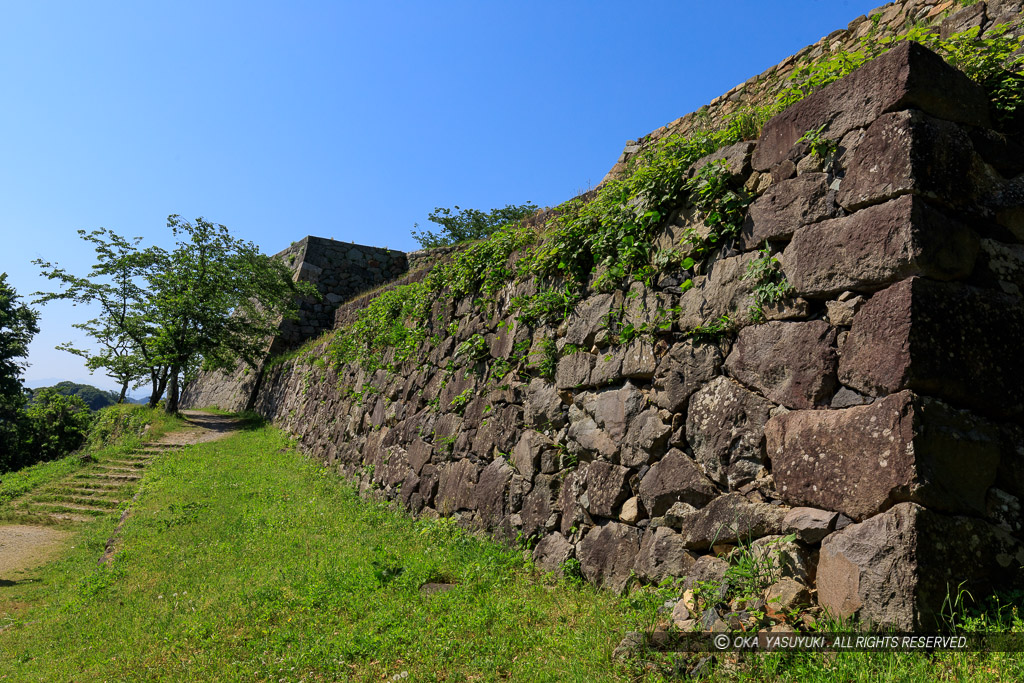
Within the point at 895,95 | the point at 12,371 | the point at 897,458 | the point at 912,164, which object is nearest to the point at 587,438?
the point at 897,458

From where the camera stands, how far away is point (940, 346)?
3.03 m

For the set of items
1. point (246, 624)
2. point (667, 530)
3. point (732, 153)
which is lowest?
point (246, 624)

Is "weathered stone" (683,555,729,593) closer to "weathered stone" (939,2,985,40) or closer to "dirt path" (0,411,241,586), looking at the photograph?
"weathered stone" (939,2,985,40)

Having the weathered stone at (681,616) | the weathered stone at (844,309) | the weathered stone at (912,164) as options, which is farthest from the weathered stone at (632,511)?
the weathered stone at (912,164)

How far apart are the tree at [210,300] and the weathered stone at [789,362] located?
1882 cm

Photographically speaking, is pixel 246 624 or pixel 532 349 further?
pixel 532 349

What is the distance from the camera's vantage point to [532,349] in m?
6.31

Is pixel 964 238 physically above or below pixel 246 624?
above

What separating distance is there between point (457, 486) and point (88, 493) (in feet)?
30.3

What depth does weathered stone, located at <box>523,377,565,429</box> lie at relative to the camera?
5676mm

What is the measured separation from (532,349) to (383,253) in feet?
57.5

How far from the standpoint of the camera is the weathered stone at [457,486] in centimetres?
681

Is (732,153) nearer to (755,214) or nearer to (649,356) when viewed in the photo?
(755,214)

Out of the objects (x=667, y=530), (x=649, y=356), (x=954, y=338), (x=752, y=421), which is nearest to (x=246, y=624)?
(x=667, y=530)
